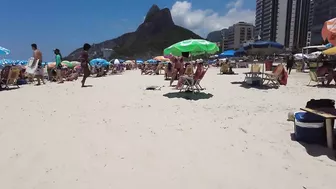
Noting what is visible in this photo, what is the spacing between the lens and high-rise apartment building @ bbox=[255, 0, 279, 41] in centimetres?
9106

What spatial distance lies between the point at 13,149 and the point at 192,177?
220cm

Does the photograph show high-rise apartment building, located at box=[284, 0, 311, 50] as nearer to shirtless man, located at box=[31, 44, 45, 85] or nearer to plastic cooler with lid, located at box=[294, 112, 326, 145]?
shirtless man, located at box=[31, 44, 45, 85]

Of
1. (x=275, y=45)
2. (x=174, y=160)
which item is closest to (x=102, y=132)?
(x=174, y=160)

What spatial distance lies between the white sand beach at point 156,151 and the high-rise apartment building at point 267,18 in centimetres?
9175

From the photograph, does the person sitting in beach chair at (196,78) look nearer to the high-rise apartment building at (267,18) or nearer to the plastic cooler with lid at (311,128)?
the plastic cooler with lid at (311,128)

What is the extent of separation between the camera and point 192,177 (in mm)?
2426

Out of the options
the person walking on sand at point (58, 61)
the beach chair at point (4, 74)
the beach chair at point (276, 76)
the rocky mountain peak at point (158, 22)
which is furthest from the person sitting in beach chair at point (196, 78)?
the rocky mountain peak at point (158, 22)

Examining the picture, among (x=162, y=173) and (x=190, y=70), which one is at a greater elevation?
(x=190, y=70)

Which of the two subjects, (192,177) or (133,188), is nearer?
(133,188)

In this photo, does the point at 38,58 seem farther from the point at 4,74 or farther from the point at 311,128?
the point at 311,128

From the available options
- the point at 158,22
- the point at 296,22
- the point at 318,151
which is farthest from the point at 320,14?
the point at 158,22

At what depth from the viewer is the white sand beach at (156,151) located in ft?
7.79

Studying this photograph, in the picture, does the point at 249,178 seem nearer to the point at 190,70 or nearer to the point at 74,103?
the point at 74,103

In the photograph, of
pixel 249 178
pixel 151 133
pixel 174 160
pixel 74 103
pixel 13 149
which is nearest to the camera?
pixel 249 178
